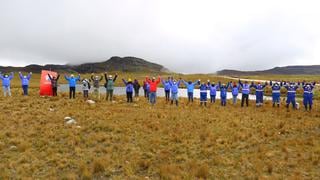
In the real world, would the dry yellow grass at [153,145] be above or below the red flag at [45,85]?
below

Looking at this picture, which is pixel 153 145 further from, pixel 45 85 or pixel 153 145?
pixel 45 85

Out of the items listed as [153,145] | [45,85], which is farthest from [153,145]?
[45,85]

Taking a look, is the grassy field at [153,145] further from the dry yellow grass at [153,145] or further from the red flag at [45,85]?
the red flag at [45,85]

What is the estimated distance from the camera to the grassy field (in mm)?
14570

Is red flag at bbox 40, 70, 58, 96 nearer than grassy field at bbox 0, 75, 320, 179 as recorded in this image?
No

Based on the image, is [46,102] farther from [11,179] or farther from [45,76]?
[11,179]

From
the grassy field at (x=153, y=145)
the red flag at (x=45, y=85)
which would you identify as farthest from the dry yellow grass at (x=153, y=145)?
the red flag at (x=45, y=85)

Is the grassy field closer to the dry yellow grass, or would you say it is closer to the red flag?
the dry yellow grass

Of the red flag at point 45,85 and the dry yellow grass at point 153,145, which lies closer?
the dry yellow grass at point 153,145

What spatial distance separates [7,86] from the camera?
117 ft

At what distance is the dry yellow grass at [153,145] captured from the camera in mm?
14594

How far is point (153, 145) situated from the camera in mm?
17828

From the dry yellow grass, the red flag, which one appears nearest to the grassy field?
the dry yellow grass

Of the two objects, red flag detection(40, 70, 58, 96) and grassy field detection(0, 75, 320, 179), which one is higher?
red flag detection(40, 70, 58, 96)
